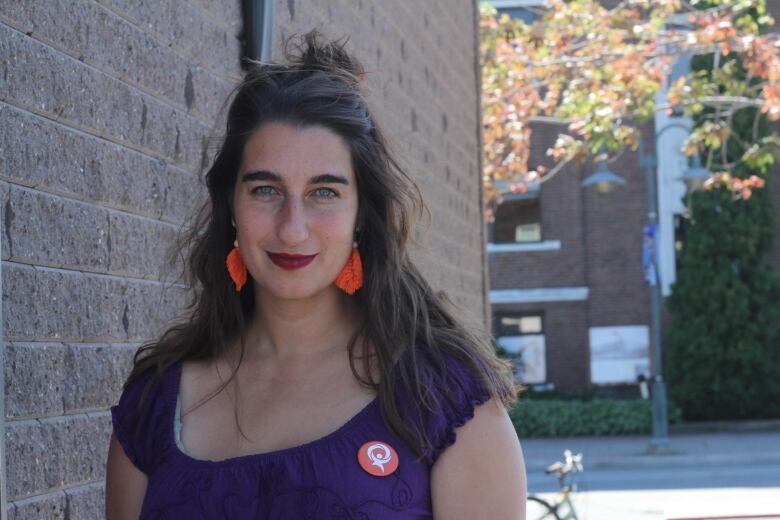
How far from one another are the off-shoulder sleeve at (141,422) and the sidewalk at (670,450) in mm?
17188

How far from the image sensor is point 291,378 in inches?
92.1

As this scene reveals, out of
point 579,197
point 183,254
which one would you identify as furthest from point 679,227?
point 183,254

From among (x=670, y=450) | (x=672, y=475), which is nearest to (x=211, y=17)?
(x=672, y=475)

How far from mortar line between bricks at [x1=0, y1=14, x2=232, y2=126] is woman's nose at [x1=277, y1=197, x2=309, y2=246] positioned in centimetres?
72

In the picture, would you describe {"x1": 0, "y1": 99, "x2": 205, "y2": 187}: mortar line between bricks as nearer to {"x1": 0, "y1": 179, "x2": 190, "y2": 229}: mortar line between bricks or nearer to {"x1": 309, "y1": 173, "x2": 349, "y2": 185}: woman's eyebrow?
{"x1": 0, "y1": 179, "x2": 190, "y2": 229}: mortar line between bricks

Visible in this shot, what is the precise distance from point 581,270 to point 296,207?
23.5 metres

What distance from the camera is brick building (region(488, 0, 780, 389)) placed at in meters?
25.0

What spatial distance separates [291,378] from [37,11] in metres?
0.97

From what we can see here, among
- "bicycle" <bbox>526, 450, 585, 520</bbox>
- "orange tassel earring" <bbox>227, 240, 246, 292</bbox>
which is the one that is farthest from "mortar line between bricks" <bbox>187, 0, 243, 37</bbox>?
"bicycle" <bbox>526, 450, 585, 520</bbox>

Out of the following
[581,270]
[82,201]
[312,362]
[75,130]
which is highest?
[581,270]

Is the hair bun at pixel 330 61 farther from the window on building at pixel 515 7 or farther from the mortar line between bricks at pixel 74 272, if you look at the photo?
Result: the window on building at pixel 515 7

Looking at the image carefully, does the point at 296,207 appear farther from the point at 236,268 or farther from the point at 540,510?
the point at 540,510

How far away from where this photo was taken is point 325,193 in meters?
2.33

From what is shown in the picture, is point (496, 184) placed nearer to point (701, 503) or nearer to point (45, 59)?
point (701, 503)
